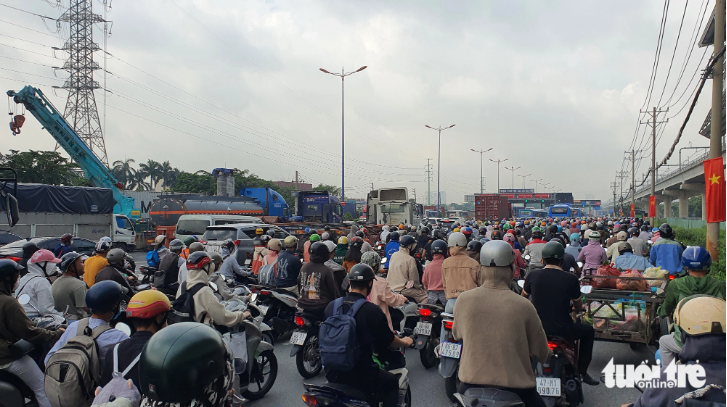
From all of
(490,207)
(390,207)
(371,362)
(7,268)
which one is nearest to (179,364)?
(371,362)

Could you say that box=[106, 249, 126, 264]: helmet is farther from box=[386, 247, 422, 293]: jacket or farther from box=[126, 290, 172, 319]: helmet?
box=[126, 290, 172, 319]: helmet

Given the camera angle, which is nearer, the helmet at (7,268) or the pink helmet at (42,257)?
the helmet at (7,268)

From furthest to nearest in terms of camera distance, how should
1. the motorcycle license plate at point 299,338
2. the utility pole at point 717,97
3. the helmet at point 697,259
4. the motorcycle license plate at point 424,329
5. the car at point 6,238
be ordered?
the car at point 6,238, the utility pole at point 717,97, the motorcycle license plate at point 424,329, the motorcycle license plate at point 299,338, the helmet at point 697,259

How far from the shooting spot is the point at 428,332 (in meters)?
6.58

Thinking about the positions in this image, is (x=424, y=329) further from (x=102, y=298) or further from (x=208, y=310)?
(x=102, y=298)

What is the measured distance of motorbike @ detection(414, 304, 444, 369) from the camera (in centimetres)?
661

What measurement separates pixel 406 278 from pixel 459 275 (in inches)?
42.8

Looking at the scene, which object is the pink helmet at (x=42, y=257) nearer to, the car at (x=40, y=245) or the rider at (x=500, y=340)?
the car at (x=40, y=245)

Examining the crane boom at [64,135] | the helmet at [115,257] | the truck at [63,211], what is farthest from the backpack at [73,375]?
the crane boom at [64,135]

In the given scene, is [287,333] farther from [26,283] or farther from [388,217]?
[388,217]

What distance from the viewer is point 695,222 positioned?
28.1 metres

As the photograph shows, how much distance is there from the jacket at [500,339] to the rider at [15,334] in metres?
3.20

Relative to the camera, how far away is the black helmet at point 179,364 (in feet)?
6.41

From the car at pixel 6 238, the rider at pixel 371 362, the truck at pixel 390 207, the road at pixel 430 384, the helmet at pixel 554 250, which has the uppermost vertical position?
the truck at pixel 390 207
